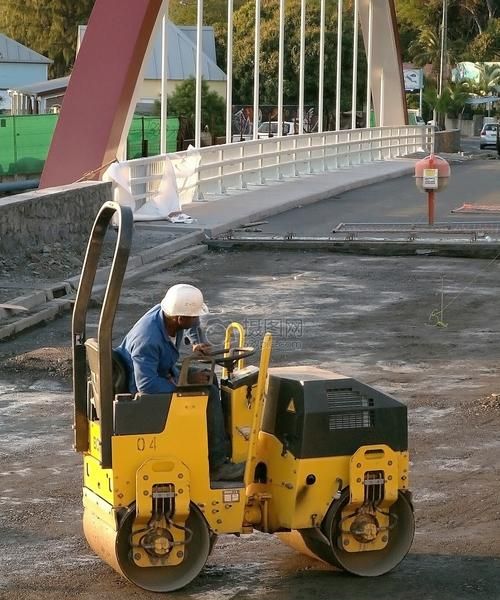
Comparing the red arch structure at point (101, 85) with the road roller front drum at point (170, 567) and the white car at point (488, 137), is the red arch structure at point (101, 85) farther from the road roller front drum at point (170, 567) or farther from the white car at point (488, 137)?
the white car at point (488, 137)

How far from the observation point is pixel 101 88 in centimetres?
2652

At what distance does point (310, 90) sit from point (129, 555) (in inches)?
2685

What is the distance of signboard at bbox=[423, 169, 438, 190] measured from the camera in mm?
25203

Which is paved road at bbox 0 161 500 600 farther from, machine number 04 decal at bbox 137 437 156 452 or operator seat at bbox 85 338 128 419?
operator seat at bbox 85 338 128 419

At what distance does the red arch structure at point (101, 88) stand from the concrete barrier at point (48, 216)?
3815 millimetres

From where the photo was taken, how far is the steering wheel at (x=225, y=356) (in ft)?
23.2

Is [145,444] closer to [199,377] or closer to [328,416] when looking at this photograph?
[199,377]

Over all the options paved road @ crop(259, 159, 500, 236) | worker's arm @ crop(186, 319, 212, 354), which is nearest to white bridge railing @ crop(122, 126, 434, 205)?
paved road @ crop(259, 159, 500, 236)

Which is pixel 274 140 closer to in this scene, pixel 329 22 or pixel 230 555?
pixel 230 555

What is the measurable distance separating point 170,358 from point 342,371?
628cm

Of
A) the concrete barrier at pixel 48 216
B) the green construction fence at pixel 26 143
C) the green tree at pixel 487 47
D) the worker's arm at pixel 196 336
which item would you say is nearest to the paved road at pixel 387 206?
the concrete barrier at pixel 48 216

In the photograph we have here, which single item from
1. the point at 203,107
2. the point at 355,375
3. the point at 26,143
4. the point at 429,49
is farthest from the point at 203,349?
the point at 429,49

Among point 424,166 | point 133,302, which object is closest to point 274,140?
point 424,166

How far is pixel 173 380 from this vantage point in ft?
23.6
